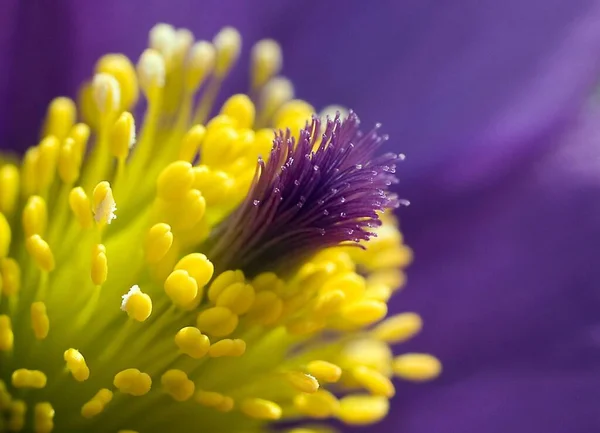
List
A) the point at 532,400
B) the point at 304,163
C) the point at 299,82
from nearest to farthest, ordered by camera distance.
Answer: the point at 304,163
the point at 532,400
the point at 299,82

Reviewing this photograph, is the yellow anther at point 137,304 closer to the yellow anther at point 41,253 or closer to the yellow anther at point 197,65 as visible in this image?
the yellow anther at point 41,253

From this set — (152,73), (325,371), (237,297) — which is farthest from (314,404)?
(152,73)

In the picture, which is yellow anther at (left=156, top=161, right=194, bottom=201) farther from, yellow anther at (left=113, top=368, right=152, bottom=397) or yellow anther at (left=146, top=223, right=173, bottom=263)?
yellow anther at (left=113, top=368, right=152, bottom=397)

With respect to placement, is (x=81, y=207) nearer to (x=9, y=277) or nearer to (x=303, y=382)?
(x=9, y=277)

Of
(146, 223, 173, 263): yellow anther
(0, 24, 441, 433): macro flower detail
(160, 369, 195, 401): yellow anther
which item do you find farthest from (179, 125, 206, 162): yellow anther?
(160, 369, 195, 401): yellow anther

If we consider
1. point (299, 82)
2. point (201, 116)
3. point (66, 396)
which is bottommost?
point (66, 396)

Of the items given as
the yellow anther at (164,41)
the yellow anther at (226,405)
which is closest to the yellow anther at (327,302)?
the yellow anther at (226,405)

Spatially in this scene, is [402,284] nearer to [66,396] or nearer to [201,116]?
[201,116]

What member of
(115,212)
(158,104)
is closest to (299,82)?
(158,104)
